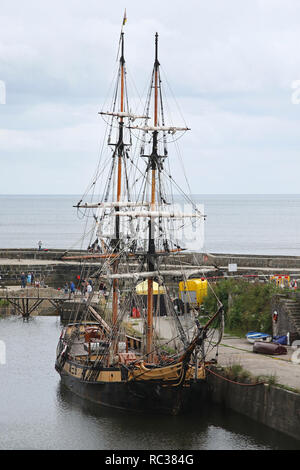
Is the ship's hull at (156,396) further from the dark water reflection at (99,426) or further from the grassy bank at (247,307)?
the grassy bank at (247,307)

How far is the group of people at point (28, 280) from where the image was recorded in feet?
198

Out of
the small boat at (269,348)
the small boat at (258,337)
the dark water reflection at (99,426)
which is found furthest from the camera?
the small boat at (258,337)

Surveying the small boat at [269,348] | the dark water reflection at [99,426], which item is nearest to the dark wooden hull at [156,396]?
the dark water reflection at [99,426]

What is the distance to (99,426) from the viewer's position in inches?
1222

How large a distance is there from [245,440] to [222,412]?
2873 millimetres

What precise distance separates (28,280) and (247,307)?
24.6m

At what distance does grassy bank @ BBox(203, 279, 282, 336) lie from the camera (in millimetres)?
39281

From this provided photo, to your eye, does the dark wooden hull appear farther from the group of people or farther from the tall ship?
the group of people

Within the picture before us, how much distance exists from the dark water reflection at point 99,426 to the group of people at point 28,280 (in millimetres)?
22325

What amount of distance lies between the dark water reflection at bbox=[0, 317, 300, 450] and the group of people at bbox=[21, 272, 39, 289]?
A: 2232 centimetres

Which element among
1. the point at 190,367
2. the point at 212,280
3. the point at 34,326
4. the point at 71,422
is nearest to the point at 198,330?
the point at 190,367

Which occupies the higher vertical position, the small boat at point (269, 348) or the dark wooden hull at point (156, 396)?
the small boat at point (269, 348)

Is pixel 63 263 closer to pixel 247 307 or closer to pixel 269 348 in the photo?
pixel 247 307
